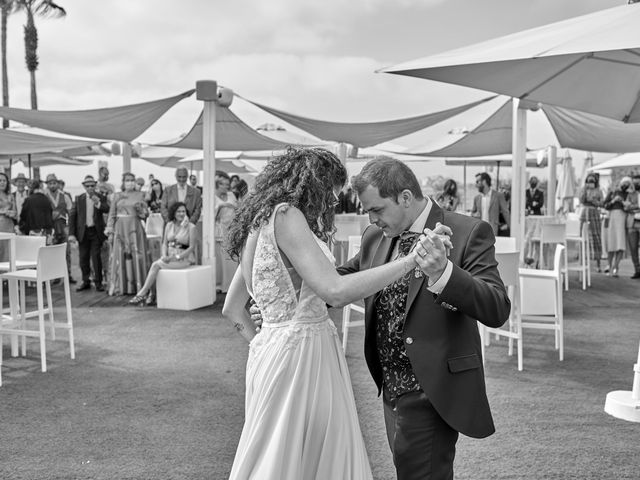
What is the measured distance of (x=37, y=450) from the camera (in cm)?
364

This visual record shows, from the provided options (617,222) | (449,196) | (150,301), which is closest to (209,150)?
(150,301)

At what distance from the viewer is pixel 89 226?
388 inches

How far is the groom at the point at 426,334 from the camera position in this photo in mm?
2002

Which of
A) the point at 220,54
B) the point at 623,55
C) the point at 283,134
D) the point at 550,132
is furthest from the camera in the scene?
the point at 220,54

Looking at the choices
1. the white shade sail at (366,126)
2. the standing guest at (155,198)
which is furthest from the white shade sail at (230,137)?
the standing guest at (155,198)

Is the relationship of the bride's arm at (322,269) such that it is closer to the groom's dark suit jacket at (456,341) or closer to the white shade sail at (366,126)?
the groom's dark suit jacket at (456,341)

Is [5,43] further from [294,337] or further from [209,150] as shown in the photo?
[294,337]

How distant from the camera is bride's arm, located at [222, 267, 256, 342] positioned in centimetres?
227

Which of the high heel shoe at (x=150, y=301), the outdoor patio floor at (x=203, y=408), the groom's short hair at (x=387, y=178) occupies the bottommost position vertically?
the outdoor patio floor at (x=203, y=408)

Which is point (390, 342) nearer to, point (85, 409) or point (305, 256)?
point (305, 256)

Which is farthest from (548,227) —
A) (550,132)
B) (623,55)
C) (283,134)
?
(623,55)

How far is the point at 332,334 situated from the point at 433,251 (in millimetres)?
586

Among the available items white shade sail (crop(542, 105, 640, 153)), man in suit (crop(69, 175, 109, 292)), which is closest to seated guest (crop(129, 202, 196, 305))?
man in suit (crop(69, 175, 109, 292))

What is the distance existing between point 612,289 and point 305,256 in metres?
9.53
